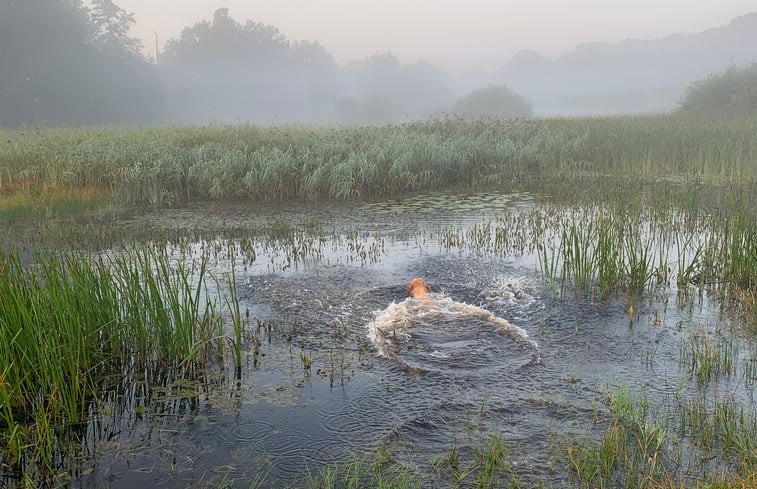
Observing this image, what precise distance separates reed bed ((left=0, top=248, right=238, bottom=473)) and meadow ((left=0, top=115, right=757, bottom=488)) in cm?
2

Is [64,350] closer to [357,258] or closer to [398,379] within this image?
[398,379]

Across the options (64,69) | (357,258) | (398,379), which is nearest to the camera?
(398,379)

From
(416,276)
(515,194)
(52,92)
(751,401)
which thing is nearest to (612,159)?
(515,194)

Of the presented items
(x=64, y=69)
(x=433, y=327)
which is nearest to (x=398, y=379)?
(x=433, y=327)

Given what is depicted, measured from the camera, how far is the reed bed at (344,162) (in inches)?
582

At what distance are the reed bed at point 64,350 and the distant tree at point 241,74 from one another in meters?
68.7

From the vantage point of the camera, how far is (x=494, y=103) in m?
56.3

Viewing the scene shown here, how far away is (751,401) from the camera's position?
15.4 ft

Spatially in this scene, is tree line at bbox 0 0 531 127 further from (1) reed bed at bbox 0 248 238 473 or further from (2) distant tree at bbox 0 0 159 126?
(1) reed bed at bbox 0 248 238 473

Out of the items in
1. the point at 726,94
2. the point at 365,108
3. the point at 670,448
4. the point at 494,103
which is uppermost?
the point at 365,108

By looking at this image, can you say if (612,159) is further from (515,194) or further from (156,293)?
(156,293)

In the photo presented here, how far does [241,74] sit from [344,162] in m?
74.1

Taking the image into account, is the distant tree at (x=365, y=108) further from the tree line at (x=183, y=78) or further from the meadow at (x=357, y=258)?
the meadow at (x=357, y=258)

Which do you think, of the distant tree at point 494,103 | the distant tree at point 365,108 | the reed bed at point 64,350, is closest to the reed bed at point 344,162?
the reed bed at point 64,350
